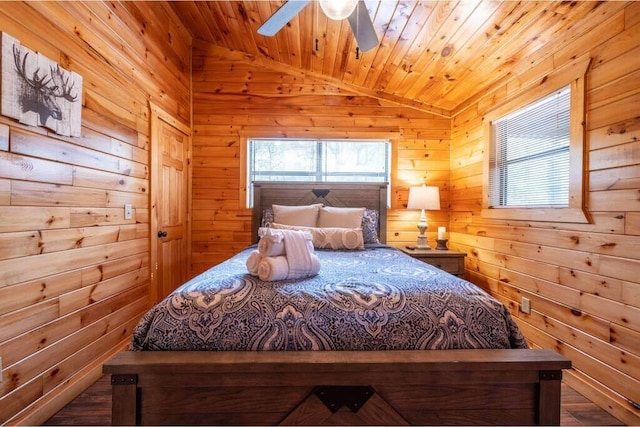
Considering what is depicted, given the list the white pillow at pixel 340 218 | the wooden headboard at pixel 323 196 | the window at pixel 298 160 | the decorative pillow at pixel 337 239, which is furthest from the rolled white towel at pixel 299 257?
the window at pixel 298 160

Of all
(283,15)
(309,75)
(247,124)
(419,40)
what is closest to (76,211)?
(283,15)

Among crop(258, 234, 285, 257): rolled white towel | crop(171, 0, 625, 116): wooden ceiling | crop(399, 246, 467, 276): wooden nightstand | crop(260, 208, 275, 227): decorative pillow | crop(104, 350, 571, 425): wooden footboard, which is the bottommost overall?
crop(104, 350, 571, 425): wooden footboard

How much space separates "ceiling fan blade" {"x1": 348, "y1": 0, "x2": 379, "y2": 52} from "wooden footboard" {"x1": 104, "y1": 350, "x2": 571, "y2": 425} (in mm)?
1818

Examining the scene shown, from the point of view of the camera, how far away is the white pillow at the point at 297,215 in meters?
2.86

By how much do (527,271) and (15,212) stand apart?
10.6 feet

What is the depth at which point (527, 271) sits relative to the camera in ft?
7.72

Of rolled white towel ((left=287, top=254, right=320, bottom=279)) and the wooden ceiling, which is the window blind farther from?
rolled white towel ((left=287, top=254, right=320, bottom=279))

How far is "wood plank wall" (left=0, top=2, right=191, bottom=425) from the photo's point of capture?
142 centimetres

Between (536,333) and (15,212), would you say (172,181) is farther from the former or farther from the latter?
(536,333)

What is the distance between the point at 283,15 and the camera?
1787 mm

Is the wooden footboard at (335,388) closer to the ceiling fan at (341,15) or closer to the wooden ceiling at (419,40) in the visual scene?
the ceiling fan at (341,15)

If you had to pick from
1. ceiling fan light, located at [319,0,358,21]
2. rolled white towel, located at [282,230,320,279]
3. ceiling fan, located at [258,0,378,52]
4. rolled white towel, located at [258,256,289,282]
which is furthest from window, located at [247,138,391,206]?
rolled white towel, located at [258,256,289,282]

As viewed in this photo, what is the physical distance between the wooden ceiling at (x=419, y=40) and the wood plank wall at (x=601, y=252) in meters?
0.13

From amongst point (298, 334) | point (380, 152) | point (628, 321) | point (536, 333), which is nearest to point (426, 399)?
point (298, 334)
